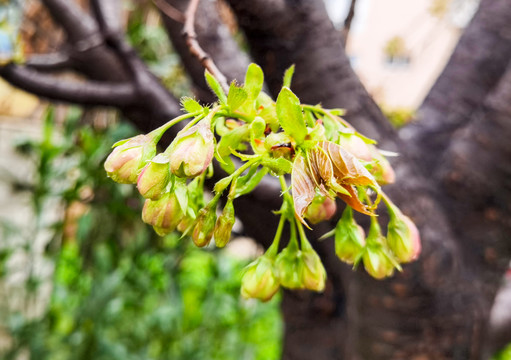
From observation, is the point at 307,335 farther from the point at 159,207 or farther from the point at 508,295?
the point at 159,207

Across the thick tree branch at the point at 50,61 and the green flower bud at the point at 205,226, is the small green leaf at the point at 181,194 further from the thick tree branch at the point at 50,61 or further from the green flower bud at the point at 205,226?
the thick tree branch at the point at 50,61

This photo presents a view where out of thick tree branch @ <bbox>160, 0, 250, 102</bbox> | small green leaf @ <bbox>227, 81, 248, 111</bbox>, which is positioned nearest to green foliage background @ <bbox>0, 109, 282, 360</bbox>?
thick tree branch @ <bbox>160, 0, 250, 102</bbox>

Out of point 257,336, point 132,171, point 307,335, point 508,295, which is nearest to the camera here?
point 132,171

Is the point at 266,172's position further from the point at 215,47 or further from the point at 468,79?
the point at 468,79

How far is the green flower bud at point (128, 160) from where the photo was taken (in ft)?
1.06

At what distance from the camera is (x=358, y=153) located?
1.10 feet

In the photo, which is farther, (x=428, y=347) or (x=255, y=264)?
(x=428, y=347)

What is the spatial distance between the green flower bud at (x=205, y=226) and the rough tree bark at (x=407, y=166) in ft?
1.24

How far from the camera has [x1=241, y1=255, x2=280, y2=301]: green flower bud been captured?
41cm

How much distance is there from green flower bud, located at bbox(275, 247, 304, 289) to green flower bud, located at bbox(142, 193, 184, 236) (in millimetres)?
115

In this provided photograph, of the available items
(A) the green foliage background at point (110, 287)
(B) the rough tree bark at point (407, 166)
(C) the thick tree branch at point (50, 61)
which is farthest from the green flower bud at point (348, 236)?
(A) the green foliage background at point (110, 287)

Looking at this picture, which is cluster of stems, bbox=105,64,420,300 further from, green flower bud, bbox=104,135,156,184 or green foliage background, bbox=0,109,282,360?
green foliage background, bbox=0,109,282,360

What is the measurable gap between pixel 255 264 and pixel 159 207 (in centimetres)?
12

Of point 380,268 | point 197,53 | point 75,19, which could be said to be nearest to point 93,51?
point 75,19
